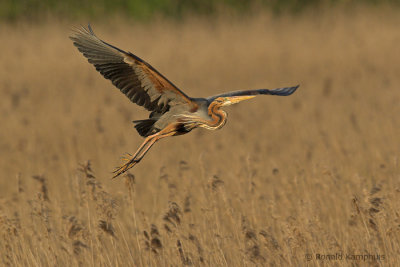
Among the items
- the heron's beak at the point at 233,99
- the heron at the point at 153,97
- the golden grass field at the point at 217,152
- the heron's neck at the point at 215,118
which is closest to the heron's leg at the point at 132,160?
the heron at the point at 153,97

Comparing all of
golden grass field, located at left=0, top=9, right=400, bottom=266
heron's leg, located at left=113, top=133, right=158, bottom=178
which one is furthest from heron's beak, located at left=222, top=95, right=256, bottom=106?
golden grass field, located at left=0, top=9, right=400, bottom=266

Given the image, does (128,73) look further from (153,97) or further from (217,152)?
(217,152)

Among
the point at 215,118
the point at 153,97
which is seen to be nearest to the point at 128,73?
the point at 153,97

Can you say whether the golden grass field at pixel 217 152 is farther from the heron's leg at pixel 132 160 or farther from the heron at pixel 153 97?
the heron at pixel 153 97

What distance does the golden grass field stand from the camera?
5.34 m

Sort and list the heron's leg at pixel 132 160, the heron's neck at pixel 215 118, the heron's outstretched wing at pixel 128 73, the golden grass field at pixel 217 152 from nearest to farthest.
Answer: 1. the heron's neck at pixel 215 118
2. the heron's leg at pixel 132 160
3. the heron's outstretched wing at pixel 128 73
4. the golden grass field at pixel 217 152

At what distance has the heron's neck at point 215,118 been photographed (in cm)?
472

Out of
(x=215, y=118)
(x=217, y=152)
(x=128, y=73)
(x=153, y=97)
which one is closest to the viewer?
(x=215, y=118)

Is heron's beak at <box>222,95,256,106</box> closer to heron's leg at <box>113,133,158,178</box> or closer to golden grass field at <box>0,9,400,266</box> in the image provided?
heron's leg at <box>113,133,158,178</box>

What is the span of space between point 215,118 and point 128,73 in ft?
2.93

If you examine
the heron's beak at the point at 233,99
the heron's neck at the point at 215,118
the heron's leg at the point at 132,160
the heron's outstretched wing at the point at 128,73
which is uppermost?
the heron's outstretched wing at the point at 128,73

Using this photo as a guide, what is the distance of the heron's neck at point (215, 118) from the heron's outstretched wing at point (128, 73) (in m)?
0.30

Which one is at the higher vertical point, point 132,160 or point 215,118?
point 215,118

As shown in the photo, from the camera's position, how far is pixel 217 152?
933cm
